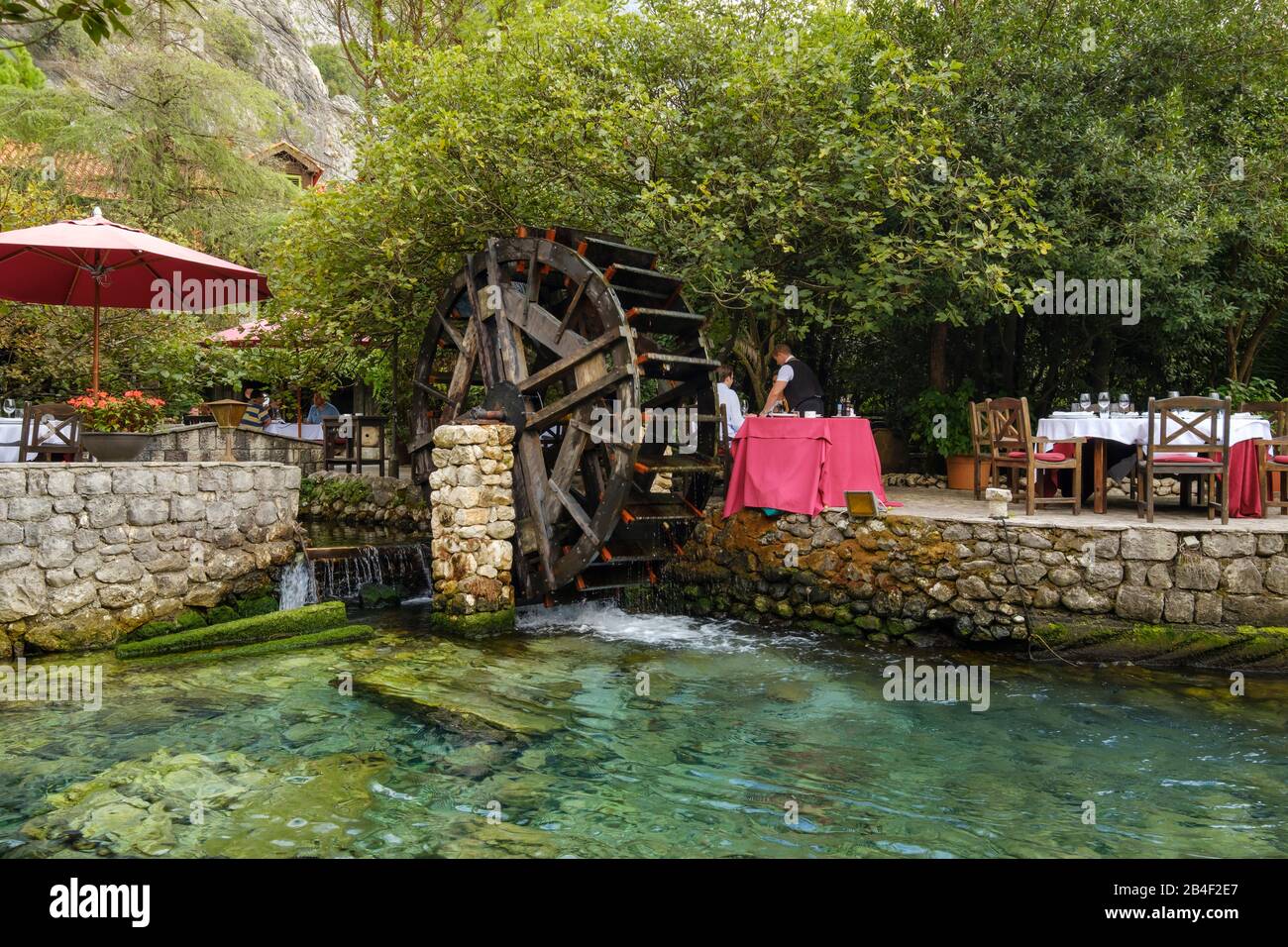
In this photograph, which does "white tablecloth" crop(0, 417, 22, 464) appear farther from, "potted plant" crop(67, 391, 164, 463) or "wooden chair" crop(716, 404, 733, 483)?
"wooden chair" crop(716, 404, 733, 483)

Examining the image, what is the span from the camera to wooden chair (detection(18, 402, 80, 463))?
25.4ft

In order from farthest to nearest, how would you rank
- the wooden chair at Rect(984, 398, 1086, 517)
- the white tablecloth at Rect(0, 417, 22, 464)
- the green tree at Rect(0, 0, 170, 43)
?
1. the white tablecloth at Rect(0, 417, 22, 464)
2. the wooden chair at Rect(984, 398, 1086, 517)
3. the green tree at Rect(0, 0, 170, 43)

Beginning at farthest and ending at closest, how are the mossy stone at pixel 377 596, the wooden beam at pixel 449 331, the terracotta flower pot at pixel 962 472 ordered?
the terracotta flower pot at pixel 962 472
the wooden beam at pixel 449 331
the mossy stone at pixel 377 596

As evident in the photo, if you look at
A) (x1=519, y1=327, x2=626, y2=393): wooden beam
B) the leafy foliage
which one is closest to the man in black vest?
(x1=519, y1=327, x2=626, y2=393): wooden beam

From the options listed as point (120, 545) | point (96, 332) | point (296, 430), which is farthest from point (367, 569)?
point (296, 430)

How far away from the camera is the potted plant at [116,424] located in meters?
8.00

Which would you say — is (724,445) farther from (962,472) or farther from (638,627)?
(962,472)

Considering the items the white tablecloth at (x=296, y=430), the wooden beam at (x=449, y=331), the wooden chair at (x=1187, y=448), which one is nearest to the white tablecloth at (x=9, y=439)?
the wooden beam at (x=449, y=331)

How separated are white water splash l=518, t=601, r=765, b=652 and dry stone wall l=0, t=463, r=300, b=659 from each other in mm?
2333

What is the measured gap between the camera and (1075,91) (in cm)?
1002

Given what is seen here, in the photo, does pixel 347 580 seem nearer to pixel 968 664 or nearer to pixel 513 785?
pixel 513 785

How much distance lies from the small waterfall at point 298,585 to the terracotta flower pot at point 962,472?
6.94 metres

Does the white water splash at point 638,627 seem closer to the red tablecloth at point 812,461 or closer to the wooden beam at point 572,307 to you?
the red tablecloth at point 812,461

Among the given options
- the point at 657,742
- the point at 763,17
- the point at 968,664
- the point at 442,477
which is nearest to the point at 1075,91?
the point at 763,17
